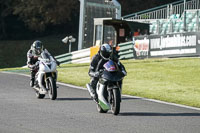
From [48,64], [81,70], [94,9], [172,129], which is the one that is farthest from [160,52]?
[172,129]

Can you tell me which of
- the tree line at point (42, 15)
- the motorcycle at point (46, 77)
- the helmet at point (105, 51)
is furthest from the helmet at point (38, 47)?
the tree line at point (42, 15)

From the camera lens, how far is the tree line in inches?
2168

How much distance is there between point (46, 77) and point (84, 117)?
3.74 meters

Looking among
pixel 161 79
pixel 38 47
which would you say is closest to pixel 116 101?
pixel 38 47

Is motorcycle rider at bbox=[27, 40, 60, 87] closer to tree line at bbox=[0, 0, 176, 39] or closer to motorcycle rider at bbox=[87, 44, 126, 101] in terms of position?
motorcycle rider at bbox=[87, 44, 126, 101]

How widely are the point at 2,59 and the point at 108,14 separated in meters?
17.2

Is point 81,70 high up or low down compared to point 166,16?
down

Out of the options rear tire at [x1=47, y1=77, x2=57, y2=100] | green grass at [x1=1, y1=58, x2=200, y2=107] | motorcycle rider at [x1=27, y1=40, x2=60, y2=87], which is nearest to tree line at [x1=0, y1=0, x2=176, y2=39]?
green grass at [x1=1, y1=58, x2=200, y2=107]

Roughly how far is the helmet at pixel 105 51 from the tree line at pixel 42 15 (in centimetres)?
4251

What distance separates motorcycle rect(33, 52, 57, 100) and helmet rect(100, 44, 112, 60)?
9.01 ft

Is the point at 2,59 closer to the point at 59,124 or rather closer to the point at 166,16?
the point at 166,16

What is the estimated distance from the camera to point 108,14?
3666 centimetres

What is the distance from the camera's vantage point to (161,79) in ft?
70.8

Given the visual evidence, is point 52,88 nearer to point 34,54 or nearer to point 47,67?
point 47,67
